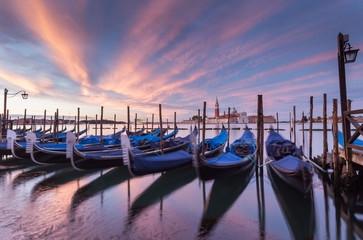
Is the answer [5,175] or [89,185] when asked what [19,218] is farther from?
[5,175]

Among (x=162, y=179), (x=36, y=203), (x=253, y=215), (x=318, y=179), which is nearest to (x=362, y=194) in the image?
(x=318, y=179)

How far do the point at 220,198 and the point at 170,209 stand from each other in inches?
58.7

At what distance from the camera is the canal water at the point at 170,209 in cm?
329

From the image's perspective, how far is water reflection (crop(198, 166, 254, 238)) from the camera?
363 cm

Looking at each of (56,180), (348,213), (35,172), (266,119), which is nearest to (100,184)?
(56,180)

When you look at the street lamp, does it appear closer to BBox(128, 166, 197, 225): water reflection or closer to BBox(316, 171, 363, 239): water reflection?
BBox(316, 171, 363, 239): water reflection

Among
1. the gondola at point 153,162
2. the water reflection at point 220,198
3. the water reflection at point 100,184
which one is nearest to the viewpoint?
the water reflection at point 220,198

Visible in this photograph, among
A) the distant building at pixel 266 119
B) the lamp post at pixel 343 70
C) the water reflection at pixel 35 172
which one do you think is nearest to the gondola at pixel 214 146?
the lamp post at pixel 343 70

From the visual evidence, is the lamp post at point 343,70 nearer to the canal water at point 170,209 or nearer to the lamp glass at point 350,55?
the lamp glass at point 350,55

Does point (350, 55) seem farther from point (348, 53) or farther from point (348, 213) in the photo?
point (348, 213)

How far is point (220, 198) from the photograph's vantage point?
499 centimetres

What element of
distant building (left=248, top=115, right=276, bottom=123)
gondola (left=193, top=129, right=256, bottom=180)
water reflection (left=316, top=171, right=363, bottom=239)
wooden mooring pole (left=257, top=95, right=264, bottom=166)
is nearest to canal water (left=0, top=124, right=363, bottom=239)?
water reflection (left=316, top=171, right=363, bottom=239)

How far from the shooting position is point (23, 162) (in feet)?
29.8

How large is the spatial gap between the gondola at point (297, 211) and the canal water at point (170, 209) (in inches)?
0.7
